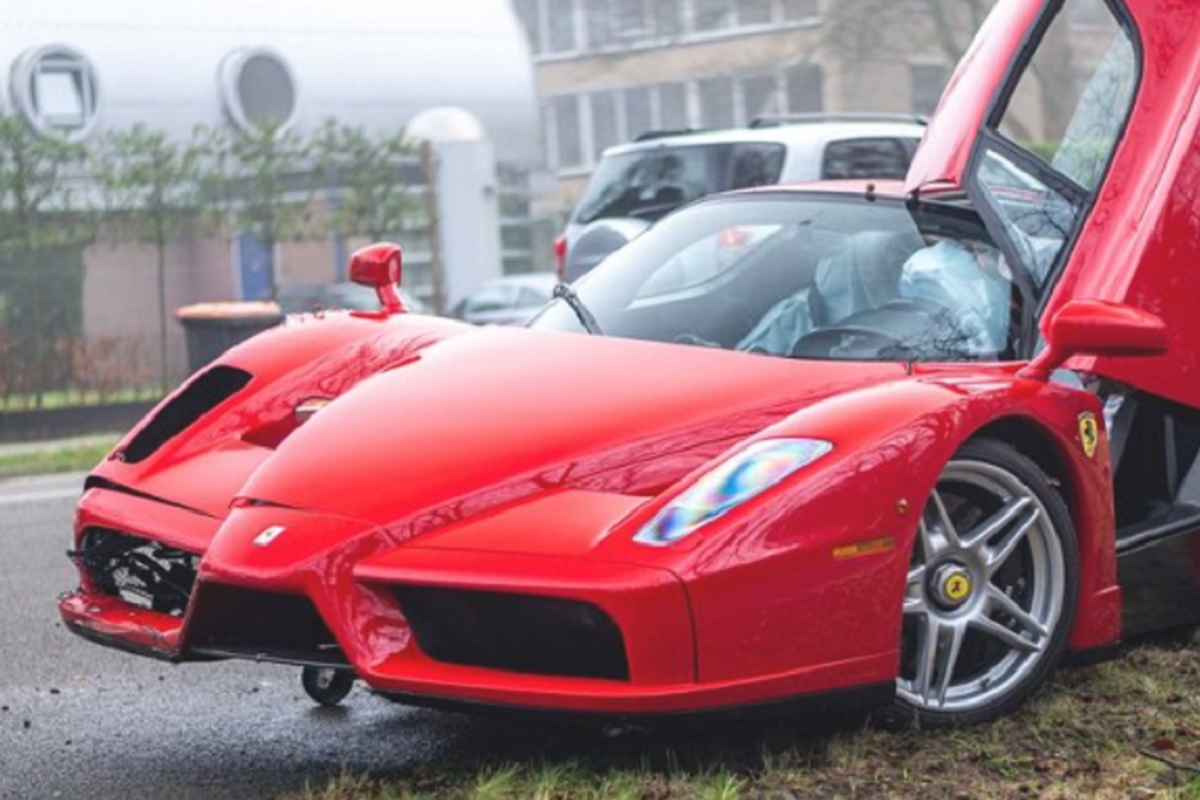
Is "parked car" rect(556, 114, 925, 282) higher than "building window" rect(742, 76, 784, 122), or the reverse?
"parked car" rect(556, 114, 925, 282)

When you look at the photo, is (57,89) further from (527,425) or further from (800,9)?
(527,425)

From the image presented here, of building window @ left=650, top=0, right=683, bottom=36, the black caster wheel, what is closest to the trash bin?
the black caster wheel

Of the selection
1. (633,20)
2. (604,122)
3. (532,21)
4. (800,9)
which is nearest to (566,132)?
(604,122)

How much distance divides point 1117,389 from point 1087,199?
0.49m

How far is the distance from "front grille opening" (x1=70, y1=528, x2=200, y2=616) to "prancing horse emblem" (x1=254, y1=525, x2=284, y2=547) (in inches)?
21.8

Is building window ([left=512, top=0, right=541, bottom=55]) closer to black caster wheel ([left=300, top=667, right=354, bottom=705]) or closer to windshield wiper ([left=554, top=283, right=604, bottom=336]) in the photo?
windshield wiper ([left=554, top=283, right=604, bottom=336])

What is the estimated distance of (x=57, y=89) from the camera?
28219 mm

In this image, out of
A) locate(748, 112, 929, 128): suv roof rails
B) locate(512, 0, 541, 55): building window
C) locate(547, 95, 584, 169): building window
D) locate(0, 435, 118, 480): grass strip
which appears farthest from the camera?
locate(547, 95, 584, 169): building window

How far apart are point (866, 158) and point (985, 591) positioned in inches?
375

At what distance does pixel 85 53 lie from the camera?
2859 centimetres

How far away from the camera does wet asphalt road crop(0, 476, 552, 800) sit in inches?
196

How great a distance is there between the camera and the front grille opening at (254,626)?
4727 millimetres

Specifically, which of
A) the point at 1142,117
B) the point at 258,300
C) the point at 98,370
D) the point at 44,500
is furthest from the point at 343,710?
the point at 258,300

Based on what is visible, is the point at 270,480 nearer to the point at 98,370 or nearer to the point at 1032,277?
the point at 1032,277
